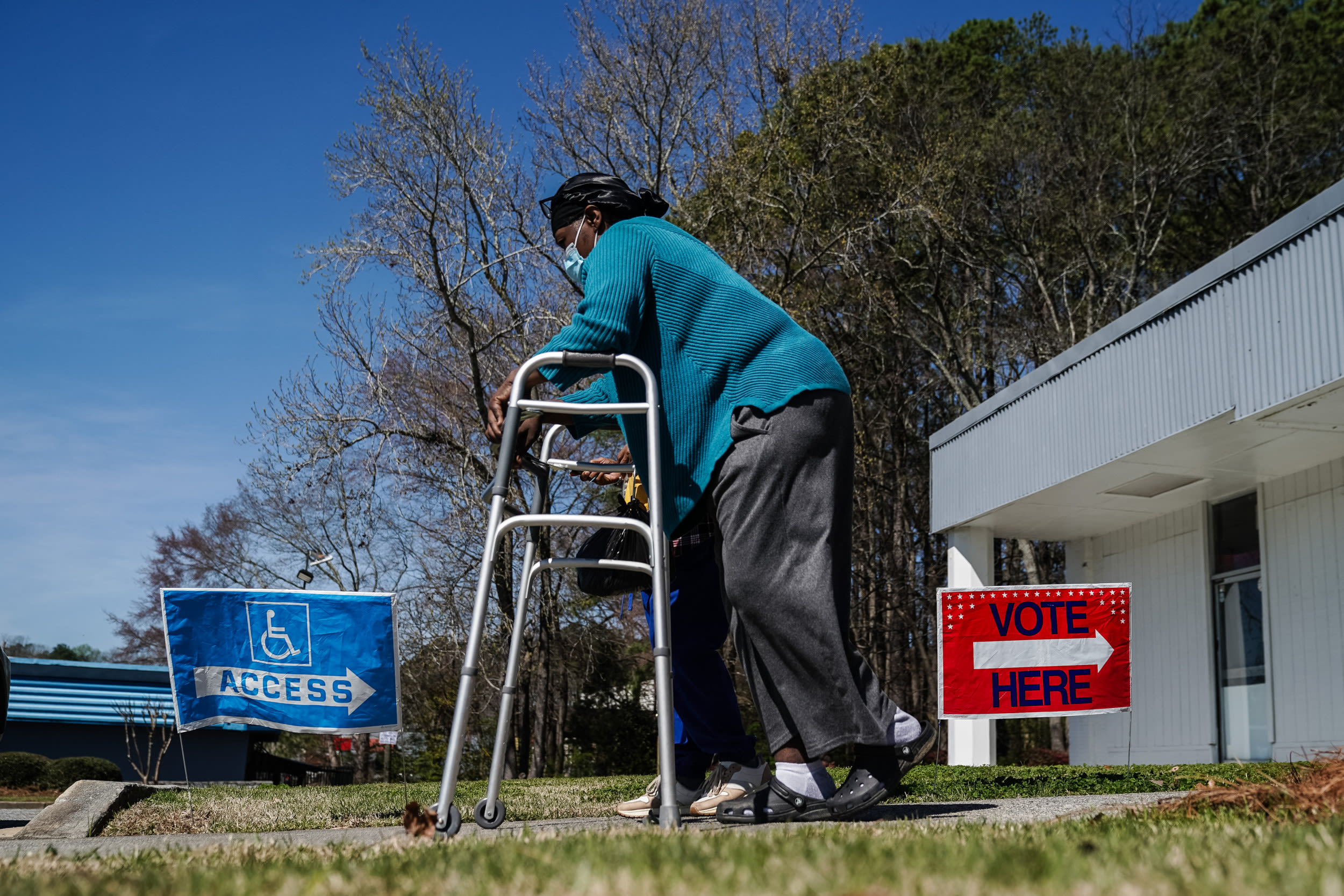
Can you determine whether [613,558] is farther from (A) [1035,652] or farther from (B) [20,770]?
(B) [20,770]

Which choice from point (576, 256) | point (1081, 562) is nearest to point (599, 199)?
point (576, 256)

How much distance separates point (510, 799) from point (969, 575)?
36.8 feet

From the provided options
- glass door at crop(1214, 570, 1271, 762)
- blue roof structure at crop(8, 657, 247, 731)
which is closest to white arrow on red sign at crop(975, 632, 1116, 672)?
glass door at crop(1214, 570, 1271, 762)

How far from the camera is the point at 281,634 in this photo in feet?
28.7

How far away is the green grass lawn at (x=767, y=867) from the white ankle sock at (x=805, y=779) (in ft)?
3.40

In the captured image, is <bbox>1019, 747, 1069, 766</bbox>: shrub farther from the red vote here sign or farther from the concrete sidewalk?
the concrete sidewalk

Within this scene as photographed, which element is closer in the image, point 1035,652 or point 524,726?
point 1035,652

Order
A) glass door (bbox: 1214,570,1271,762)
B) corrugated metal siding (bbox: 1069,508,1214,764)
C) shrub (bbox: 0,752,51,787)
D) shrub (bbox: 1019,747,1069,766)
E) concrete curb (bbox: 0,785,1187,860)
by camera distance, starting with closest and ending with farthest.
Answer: concrete curb (bbox: 0,785,1187,860) < glass door (bbox: 1214,570,1271,762) < corrugated metal siding (bbox: 1069,508,1214,764) < shrub (bbox: 0,752,51,787) < shrub (bbox: 1019,747,1069,766)

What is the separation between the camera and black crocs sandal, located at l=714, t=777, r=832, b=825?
→ 2842 millimetres

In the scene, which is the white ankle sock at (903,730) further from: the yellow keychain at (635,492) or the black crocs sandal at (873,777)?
the yellow keychain at (635,492)

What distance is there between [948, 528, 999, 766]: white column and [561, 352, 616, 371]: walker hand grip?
41.7 ft

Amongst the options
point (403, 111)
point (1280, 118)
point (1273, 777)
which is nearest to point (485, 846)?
point (1273, 777)

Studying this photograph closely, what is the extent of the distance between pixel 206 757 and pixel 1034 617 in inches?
883

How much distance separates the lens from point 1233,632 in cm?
1363
